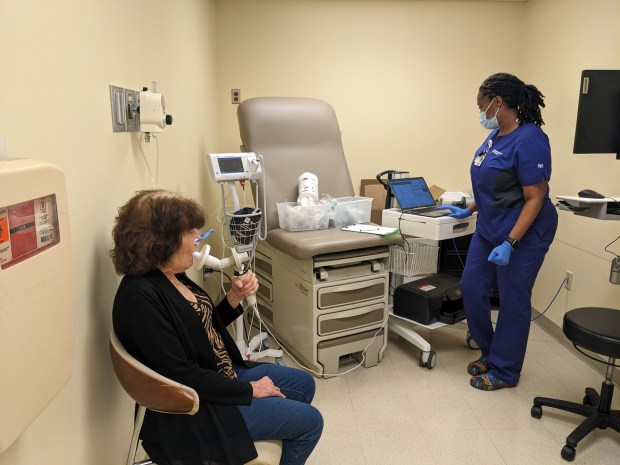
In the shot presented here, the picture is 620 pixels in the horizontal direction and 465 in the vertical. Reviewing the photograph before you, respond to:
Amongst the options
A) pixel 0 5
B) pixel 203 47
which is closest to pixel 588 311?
pixel 0 5

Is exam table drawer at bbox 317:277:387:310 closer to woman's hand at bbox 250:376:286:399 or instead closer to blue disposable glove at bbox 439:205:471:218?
blue disposable glove at bbox 439:205:471:218

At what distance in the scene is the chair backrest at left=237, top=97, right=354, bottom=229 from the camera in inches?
112

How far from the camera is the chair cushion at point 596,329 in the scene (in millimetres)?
1845

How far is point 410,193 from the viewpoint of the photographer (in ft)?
9.19

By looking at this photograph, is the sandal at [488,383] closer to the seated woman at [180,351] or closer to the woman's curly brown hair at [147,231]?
the seated woman at [180,351]

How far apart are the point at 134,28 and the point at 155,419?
4.17ft

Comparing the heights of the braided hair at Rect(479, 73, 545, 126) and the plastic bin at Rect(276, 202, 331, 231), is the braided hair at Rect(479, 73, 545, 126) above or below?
above

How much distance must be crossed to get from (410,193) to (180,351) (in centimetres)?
190

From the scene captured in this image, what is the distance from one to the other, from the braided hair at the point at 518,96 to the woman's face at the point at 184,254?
5.61 feet

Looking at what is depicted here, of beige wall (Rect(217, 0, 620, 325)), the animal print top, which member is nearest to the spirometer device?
the animal print top

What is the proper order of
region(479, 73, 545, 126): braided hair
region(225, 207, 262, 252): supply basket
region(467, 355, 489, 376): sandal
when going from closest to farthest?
region(225, 207, 262, 252): supply basket → region(479, 73, 545, 126): braided hair → region(467, 355, 489, 376): sandal

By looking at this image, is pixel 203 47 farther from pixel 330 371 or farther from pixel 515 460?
pixel 515 460

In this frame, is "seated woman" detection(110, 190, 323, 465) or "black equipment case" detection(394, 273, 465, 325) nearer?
"seated woman" detection(110, 190, 323, 465)

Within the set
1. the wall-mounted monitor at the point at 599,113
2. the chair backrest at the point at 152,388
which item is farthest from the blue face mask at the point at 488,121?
the chair backrest at the point at 152,388
